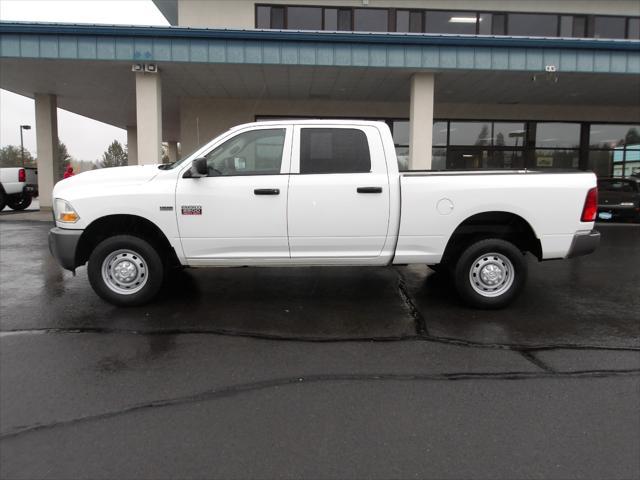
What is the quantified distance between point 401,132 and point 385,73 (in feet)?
16.5

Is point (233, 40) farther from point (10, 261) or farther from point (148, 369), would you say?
point (148, 369)

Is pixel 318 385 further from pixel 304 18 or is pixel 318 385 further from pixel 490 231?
pixel 304 18

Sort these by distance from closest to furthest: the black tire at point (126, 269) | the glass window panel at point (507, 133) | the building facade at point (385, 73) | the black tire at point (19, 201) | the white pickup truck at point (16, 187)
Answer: the black tire at point (126, 269) < the building facade at point (385, 73) < the glass window panel at point (507, 133) < the white pickup truck at point (16, 187) < the black tire at point (19, 201)

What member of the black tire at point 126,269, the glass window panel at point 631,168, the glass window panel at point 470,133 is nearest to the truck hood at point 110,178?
the black tire at point 126,269

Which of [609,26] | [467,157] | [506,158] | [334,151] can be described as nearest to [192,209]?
[334,151]

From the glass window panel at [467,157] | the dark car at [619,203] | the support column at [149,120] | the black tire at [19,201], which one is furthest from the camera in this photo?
the black tire at [19,201]

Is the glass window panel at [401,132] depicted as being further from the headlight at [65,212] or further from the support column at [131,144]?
the support column at [131,144]

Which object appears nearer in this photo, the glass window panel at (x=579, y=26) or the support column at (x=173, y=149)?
the glass window panel at (x=579, y=26)

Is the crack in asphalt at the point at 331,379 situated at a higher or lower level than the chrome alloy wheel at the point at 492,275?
lower

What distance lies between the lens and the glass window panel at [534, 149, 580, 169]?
1900 centimetres

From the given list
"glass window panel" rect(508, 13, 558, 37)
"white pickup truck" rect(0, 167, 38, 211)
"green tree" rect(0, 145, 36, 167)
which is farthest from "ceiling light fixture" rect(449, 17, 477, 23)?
"green tree" rect(0, 145, 36, 167)

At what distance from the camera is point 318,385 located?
3.82 m

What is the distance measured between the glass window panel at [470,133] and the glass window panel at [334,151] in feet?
45.1

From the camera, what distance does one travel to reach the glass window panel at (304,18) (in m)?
17.7
